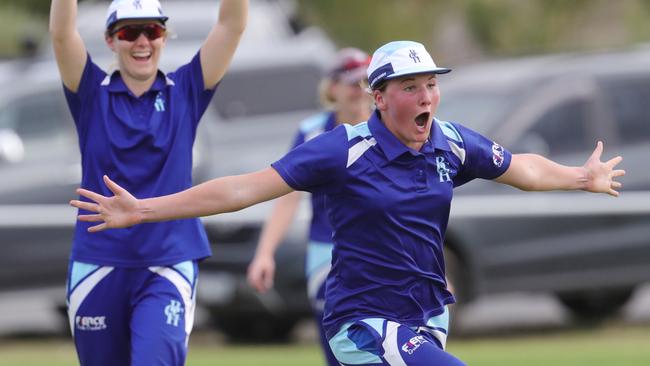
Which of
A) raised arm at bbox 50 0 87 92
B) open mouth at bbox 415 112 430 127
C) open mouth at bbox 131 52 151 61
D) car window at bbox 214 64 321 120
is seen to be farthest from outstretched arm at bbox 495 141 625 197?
car window at bbox 214 64 321 120

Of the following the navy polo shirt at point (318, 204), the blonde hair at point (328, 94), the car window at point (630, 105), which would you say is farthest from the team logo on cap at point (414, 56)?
the car window at point (630, 105)

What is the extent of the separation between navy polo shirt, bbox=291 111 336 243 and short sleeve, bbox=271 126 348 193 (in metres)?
2.03

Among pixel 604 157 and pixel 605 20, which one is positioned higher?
pixel 605 20

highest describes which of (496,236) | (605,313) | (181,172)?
(181,172)

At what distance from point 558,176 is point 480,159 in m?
0.41

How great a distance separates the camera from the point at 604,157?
1256cm

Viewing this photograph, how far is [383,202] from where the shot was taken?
6230 mm

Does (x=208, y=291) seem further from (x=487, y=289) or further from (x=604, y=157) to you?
(x=604, y=157)

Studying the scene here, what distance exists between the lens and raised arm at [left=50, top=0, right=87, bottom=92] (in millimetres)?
7039

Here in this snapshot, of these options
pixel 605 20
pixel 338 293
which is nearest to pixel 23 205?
pixel 338 293

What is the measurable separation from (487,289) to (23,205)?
12.9 ft

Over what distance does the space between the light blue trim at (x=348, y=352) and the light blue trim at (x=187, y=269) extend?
96 centimetres

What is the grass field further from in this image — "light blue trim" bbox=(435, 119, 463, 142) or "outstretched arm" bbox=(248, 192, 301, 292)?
"light blue trim" bbox=(435, 119, 463, 142)

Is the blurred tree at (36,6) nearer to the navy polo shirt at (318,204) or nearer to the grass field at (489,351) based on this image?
the grass field at (489,351)
